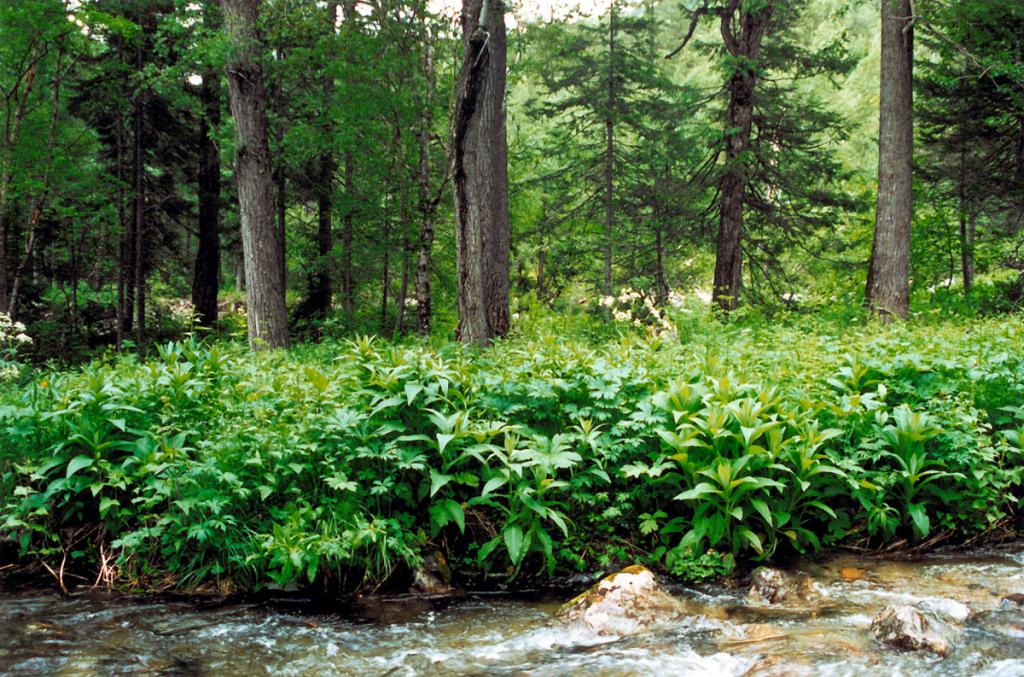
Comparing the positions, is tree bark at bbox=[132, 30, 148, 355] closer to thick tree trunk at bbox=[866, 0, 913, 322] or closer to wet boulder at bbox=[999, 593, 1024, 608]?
thick tree trunk at bbox=[866, 0, 913, 322]

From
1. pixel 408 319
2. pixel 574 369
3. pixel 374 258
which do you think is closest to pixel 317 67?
pixel 374 258

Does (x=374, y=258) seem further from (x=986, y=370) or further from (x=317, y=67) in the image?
(x=986, y=370)

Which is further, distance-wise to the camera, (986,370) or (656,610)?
(986,370)

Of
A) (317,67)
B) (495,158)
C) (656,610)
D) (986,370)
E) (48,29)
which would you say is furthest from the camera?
(317,67)

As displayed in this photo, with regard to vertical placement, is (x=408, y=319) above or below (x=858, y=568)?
above

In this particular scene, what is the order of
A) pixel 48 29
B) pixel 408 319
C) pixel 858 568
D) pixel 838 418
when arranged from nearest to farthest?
1. pixel 858 568
2. pixel 838 418
3. pixel 48 29
4. pixel 408 319

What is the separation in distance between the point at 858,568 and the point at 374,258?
12.5 metres

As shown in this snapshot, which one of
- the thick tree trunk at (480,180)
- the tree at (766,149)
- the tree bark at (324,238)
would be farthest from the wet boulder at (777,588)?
the tree bark at (324,238)

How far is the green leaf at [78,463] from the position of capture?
4.77 m

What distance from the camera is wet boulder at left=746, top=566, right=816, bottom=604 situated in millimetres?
4406

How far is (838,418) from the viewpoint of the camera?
17.4ft

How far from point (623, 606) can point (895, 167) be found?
9773 millimetres

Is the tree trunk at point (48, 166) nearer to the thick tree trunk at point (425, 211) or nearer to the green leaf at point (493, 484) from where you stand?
the thick tree trunk at point (425, 211)

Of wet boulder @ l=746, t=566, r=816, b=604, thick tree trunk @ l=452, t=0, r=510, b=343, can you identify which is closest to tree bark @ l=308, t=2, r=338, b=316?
thick tree trunk @ l=452, t=0, r=510, b=343
